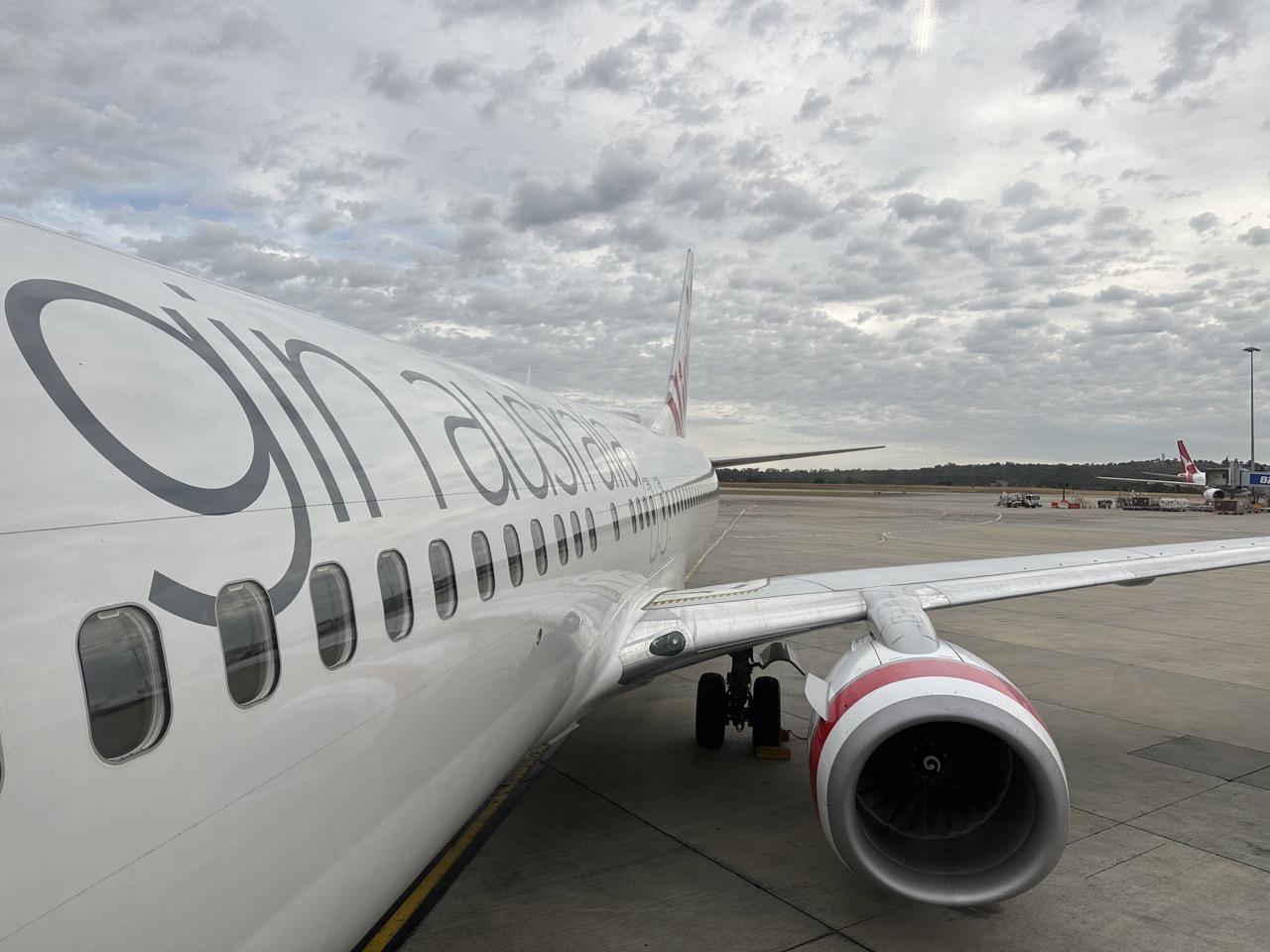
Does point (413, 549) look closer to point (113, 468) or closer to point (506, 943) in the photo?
point (113, 468)

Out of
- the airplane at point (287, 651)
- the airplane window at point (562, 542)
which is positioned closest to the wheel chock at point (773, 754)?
the airplane at point (287, 651)

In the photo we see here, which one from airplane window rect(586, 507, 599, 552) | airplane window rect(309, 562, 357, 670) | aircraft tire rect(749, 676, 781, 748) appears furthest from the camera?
aircraft tire rect(749, 676, 781, 748)

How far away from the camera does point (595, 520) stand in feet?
26.7

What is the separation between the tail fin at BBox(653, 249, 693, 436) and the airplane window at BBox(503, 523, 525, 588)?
16393 mm

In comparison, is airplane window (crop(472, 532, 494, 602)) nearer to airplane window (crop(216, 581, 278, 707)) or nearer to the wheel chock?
airplane window (crop(216, 581, 278, 707))

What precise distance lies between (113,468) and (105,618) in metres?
0.43

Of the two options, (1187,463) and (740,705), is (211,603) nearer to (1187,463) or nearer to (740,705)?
(740,705)

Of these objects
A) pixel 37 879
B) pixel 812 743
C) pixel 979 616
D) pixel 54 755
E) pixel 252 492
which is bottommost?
pixel 979 616

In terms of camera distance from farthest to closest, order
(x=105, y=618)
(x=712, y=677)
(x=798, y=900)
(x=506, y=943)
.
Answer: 1. (x=712, y=677)
2. (x=798, y=900)
3. (x=506, y=943)
4. (x=105, y=618)

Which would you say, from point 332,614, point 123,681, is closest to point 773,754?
point 332,614

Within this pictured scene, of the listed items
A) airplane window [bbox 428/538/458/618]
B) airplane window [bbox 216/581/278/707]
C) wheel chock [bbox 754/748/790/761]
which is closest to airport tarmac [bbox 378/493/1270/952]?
wheel chock [bbox 754/748/790/761]

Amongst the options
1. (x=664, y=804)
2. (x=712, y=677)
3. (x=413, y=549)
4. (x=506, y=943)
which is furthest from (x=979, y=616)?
(x=413, y=549)

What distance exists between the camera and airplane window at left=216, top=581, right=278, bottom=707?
9.35 feet

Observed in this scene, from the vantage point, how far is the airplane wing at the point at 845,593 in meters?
8.14
